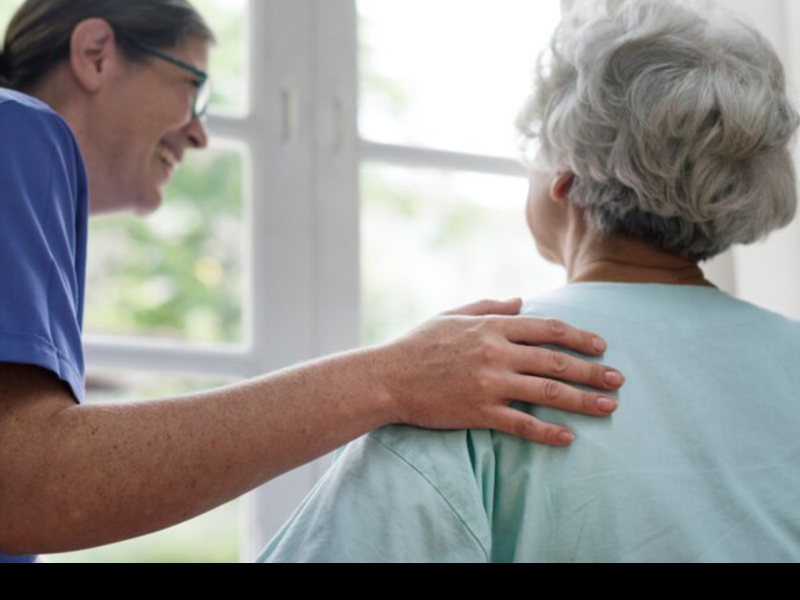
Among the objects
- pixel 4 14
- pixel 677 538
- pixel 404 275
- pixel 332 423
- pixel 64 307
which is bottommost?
pixel 404 275

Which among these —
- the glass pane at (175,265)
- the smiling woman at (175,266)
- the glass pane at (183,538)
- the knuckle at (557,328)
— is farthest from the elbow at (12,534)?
the glass pane at (183,538)

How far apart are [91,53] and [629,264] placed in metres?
0.90

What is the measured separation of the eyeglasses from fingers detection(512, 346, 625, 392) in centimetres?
86

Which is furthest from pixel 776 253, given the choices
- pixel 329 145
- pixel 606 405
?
pixel 606 405

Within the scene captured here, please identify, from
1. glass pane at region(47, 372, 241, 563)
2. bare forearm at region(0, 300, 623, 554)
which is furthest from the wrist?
glass pane at region(47, 372, 241, 563)

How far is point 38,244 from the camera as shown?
1.40m

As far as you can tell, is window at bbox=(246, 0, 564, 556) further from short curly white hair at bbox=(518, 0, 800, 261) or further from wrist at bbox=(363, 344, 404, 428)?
wrist at bbox=(363, 344, 404, 428)

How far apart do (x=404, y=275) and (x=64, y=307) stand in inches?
253

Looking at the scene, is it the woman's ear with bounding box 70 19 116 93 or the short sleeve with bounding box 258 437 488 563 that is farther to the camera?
the woman's ear with bounding box 70 19 116 93

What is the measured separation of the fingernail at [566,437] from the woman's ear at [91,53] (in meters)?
0.96

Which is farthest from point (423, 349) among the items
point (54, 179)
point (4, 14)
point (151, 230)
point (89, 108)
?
point (151, 230)

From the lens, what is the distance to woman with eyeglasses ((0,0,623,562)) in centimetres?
131
